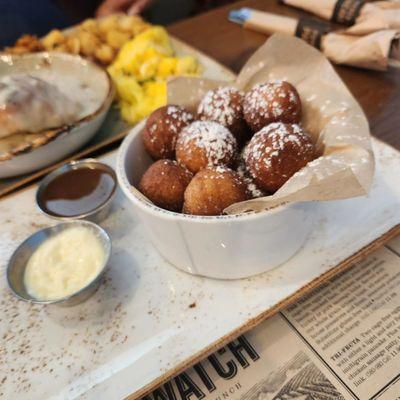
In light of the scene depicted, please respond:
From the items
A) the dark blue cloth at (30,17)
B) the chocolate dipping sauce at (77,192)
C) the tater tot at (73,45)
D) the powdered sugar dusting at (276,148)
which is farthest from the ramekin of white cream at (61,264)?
the dark blue cloth at (30,17)

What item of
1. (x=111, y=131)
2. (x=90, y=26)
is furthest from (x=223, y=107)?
(x=90, y=26)

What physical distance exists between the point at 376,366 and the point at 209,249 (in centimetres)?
43

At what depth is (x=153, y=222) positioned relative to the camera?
3.03 ft

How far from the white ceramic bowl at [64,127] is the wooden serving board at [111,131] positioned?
4cm

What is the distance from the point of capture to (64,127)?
1.46 metres

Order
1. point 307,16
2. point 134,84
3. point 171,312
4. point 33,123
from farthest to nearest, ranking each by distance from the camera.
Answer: point 307,16 → point 134,84 → point 33,123 → point 171,312

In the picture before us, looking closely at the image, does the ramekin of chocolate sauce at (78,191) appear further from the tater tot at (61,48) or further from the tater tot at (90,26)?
the tater tot at (90,26)

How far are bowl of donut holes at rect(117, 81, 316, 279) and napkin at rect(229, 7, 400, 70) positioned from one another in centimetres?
81

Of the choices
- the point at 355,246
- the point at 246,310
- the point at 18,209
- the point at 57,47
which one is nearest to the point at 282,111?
the point at 355,246

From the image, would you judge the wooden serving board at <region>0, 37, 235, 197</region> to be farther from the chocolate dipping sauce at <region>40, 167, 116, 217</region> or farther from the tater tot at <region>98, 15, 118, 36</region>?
the tater tot at <region>98, 15, 118, 36</region>

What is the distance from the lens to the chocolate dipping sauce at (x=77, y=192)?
1235mm

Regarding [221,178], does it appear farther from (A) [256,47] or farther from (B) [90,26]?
(B) [90,26]

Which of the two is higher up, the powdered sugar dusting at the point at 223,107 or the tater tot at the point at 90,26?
the powdered sugar dusting at the point at 223,107

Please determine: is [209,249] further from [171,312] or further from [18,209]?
[18,209]
